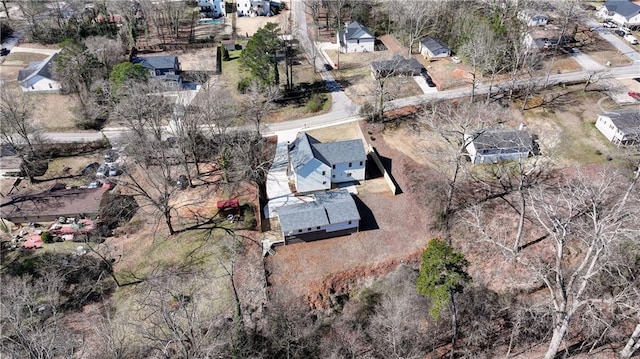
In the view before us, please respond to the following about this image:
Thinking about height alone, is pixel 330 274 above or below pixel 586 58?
below

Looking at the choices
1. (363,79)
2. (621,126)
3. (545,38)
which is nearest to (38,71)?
(363,79)

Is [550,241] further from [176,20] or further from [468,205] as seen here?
[176,20]

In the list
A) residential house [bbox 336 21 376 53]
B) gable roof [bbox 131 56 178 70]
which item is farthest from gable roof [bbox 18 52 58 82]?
residential house [bbox 336 21 376 53]

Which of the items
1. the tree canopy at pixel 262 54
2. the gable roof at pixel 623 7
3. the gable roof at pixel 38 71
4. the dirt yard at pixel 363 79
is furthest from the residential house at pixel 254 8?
the gable roof at pixel 623 7

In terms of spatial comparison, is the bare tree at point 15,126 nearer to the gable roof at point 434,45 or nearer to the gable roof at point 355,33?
the gable roof at point 355,33

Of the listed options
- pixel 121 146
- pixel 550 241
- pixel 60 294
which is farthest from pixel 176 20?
pixel 550 241

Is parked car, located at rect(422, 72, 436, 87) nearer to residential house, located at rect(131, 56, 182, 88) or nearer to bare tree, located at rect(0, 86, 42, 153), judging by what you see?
residential house, located at rect(131, 56, 182, 88)
